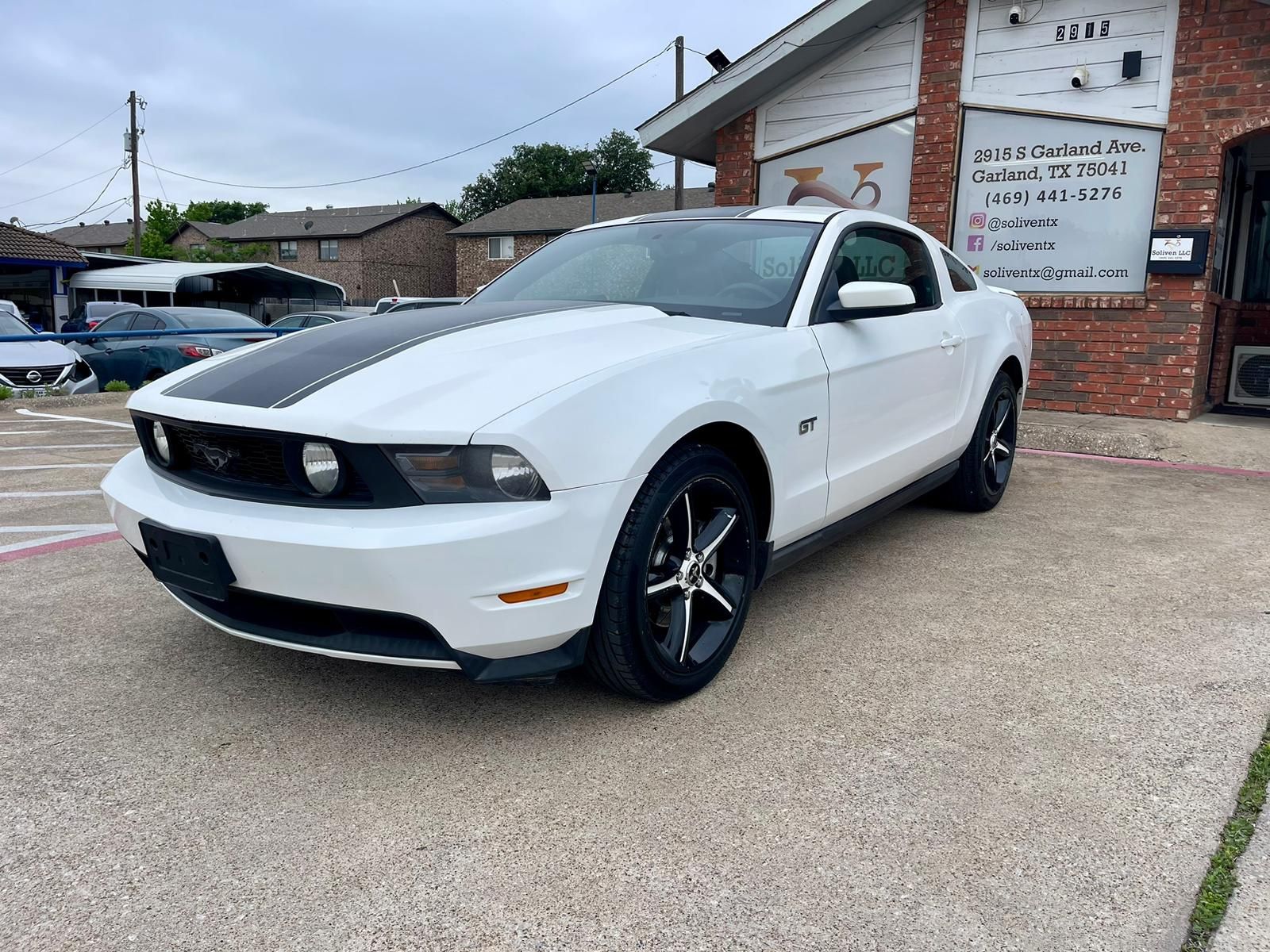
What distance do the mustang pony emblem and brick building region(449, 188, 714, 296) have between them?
137 feet

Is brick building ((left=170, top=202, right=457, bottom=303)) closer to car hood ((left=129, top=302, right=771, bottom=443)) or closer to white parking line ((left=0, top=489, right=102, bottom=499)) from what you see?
white parking line ((left=0, top=489, right=102, bottom=499))

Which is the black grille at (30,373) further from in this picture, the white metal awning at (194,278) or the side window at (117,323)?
the white metal awning at (194,278)

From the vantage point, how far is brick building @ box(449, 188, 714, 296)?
145ft

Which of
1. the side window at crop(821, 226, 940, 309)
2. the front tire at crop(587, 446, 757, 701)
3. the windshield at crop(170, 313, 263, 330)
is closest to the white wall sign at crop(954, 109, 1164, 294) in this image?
the side window at crop(821, 226, 940, 309)

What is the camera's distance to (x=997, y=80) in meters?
8.34

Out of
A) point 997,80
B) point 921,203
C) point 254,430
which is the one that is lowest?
point 254,430

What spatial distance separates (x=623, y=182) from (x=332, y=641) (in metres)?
72.1

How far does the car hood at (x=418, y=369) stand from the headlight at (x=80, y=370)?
10993 mm

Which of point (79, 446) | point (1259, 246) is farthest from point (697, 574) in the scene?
point (1259, 246)

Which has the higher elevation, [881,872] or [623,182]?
[623,182]

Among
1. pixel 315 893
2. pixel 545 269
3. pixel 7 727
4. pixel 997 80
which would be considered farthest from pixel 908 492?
pixel 997 80

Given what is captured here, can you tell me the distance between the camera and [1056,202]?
8156 mm

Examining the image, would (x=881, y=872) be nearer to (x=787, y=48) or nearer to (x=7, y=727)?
(x=7, y=727)

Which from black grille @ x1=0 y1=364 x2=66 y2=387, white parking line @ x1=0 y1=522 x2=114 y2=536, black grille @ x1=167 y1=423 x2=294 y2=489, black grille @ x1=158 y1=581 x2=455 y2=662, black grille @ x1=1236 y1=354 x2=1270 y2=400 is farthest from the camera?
black grille @ x1=0 y1=364 x2=66 y2=387
